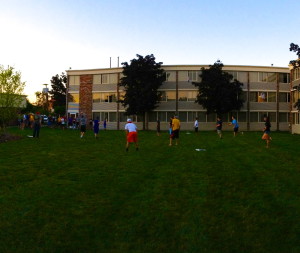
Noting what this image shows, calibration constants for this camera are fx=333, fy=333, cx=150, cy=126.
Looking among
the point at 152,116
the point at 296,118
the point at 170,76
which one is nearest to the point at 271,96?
the point at 296,118

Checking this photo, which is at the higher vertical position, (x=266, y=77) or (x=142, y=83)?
(x=266, y=77)

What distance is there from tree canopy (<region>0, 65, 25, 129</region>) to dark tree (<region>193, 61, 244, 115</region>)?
2558 centimetres

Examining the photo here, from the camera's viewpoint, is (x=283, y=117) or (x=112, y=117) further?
(x=112, y=117)

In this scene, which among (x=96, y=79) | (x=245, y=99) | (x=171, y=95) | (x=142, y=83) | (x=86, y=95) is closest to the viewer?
(x=142, y=83)

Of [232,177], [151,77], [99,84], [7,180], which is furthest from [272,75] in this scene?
[7,180]

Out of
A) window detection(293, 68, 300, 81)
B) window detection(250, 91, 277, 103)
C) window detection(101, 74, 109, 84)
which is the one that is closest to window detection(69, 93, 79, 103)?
window detection(101, 74, 109, 84)

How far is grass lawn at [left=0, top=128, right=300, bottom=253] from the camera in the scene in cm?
458

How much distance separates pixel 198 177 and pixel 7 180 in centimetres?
492

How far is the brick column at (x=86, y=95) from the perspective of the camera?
2061 inches

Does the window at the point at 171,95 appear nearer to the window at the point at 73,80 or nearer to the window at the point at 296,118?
the window at the point at 73,80

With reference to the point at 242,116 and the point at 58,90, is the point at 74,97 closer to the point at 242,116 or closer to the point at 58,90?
the point at 242,116

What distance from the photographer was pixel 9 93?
2366 cm

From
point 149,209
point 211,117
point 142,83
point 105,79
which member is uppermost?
point 105,79

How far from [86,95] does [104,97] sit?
3160 mm
